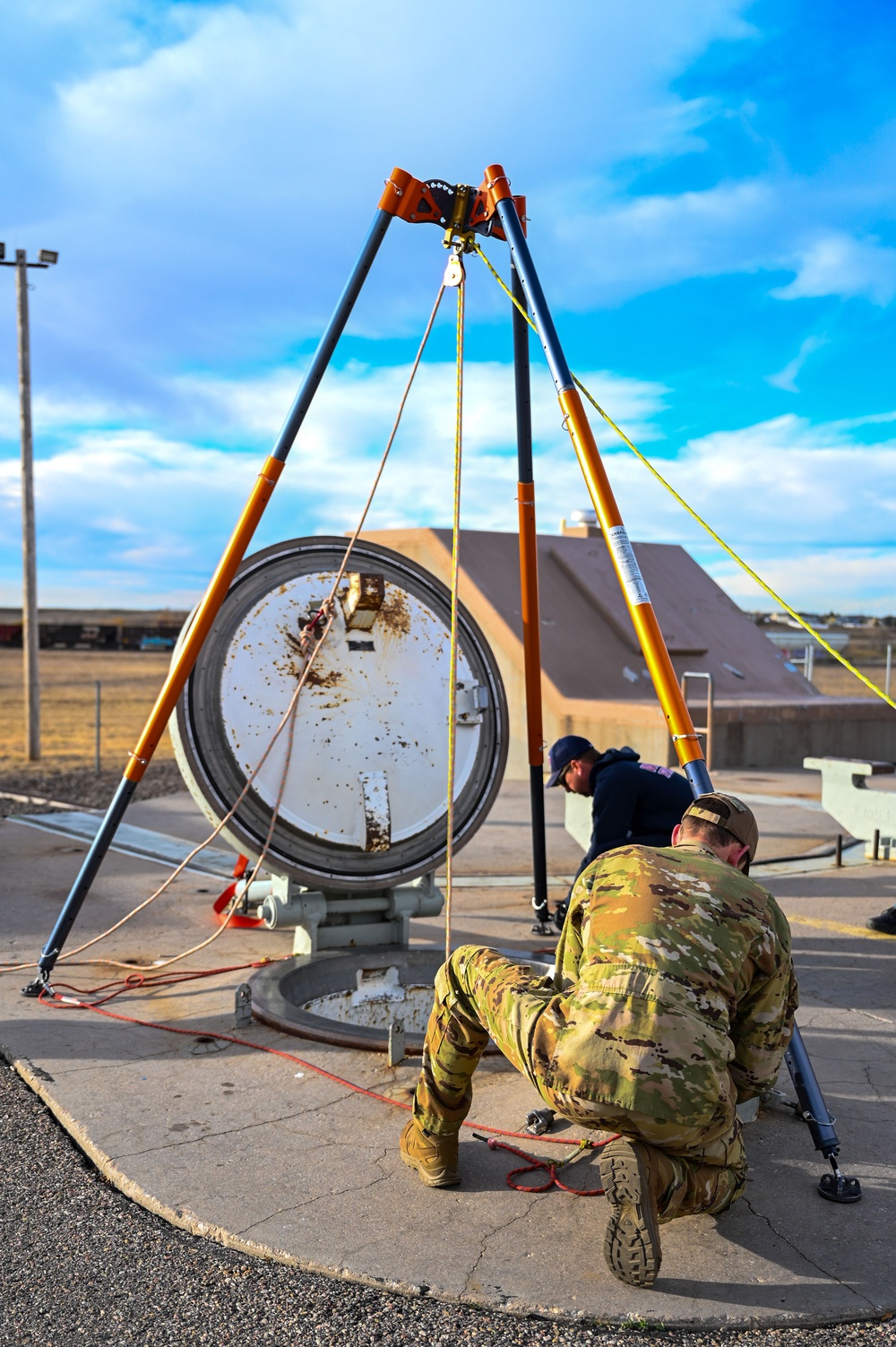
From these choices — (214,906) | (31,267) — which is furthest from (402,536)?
(214,906)

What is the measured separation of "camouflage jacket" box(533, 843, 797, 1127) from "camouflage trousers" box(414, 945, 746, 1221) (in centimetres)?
5

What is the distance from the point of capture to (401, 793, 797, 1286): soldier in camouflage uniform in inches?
105

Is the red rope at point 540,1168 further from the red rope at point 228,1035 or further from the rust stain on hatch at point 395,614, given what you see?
the rust stain on hatch at point 395,614

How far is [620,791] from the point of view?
514 cm

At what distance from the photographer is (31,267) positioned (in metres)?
15.4

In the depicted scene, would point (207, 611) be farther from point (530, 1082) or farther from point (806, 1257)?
point (806, 1257)

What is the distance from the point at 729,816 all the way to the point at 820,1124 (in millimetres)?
1184

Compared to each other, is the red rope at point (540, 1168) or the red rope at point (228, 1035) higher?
the red rope at point (228, 1035)

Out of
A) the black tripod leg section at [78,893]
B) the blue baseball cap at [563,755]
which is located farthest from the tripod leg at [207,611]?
the blue baseball cap at [563,755]

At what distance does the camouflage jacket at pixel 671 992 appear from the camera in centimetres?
268

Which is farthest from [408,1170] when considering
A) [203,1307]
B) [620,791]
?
[620,791]

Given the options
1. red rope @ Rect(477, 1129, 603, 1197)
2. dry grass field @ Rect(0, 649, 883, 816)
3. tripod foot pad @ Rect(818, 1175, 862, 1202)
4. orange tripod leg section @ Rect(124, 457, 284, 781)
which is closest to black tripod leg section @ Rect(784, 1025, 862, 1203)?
tripod foot pad @ Rect(818, 1175, 862, 1202)

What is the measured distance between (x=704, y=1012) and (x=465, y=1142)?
4.37ft

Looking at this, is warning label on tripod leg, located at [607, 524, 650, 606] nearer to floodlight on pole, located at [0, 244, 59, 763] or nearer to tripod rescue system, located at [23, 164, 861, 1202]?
tripod rescue system, located at [23, 164, 861, 1202]
